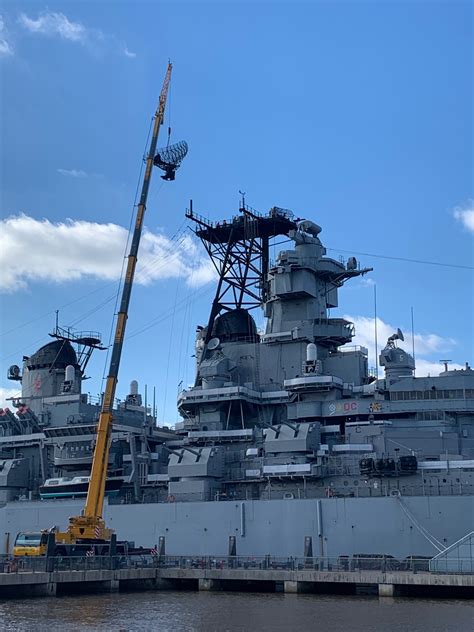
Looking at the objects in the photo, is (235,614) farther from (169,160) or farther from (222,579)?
Result: (169,160)

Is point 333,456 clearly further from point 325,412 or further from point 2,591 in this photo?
point 2,591

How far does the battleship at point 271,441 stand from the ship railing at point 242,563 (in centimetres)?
110

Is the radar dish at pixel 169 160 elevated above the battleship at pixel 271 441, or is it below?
above

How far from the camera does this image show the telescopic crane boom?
36.9m

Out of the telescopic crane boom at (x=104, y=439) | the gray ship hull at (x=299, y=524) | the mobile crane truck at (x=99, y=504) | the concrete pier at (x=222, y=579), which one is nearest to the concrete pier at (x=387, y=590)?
the concrete pier at (x=222, y=579)

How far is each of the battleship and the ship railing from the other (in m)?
1.10

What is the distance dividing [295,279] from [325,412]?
8.13 meters

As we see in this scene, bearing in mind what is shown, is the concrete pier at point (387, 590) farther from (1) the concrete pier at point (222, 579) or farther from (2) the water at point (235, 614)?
(2) the water at point (235, 614)

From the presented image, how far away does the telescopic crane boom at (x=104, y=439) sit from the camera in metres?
36.9

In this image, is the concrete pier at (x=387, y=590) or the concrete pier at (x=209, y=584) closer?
the concrete pier at (x=387, y=590)

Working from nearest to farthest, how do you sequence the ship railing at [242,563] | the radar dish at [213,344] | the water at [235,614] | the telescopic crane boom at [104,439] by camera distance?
the water at [235,614]
the ship railing at [242,563]
the telescopic crane boom at [104,439]
the radar dish at [213,344]

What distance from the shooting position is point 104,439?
38750mm

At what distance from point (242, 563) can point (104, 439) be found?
8.45 metres

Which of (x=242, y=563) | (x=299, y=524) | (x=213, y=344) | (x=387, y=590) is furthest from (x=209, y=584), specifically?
(x=213, y=344)
